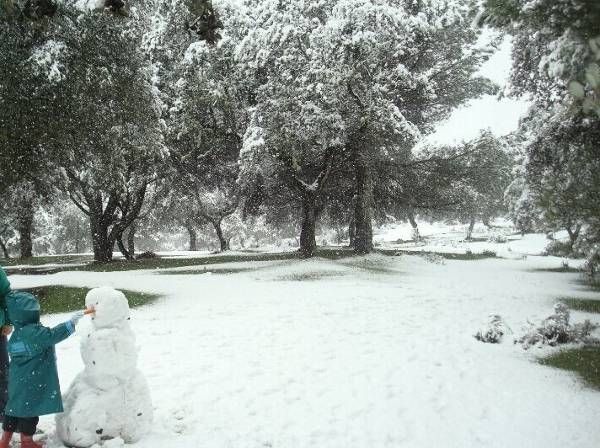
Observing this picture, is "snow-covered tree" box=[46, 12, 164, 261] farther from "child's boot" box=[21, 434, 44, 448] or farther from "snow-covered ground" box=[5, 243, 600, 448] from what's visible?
"child's boot" box=[21, 434, 44, 448]

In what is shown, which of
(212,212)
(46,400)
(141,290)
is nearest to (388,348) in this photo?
(46,400)

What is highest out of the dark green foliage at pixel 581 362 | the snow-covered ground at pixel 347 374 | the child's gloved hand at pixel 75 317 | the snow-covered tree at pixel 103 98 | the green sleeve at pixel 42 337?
the snow-covered tree at pixel 103 98

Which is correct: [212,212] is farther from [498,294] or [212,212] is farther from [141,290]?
[498,294]

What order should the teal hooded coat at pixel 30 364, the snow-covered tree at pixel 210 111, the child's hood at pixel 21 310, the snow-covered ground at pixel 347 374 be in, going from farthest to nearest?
the snow-covered tree at pixel 210 111 < the snow-covered ground at pixel 347 374 < the child's hood at pixel 21 310 < the teal hooded coat at pixel 30 364

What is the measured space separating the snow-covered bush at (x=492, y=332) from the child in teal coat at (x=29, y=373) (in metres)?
6.90

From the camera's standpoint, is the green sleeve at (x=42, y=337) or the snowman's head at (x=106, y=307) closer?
the green sleeve at (x=42, y=337)

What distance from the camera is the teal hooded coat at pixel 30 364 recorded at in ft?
13.4

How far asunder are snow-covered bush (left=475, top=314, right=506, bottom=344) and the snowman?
245 inches

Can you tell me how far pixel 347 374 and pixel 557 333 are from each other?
4292mm

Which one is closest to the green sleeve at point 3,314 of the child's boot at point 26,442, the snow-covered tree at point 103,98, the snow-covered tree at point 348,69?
the child's boot at point 26,442

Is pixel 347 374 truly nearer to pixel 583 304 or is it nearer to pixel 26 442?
pixel 26 442

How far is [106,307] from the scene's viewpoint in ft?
14.3

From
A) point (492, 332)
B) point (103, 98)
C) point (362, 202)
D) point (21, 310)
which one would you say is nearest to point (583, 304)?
point (492, 332)

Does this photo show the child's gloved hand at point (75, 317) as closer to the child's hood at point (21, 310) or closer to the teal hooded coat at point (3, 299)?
the child's hood at point (21, 310)
